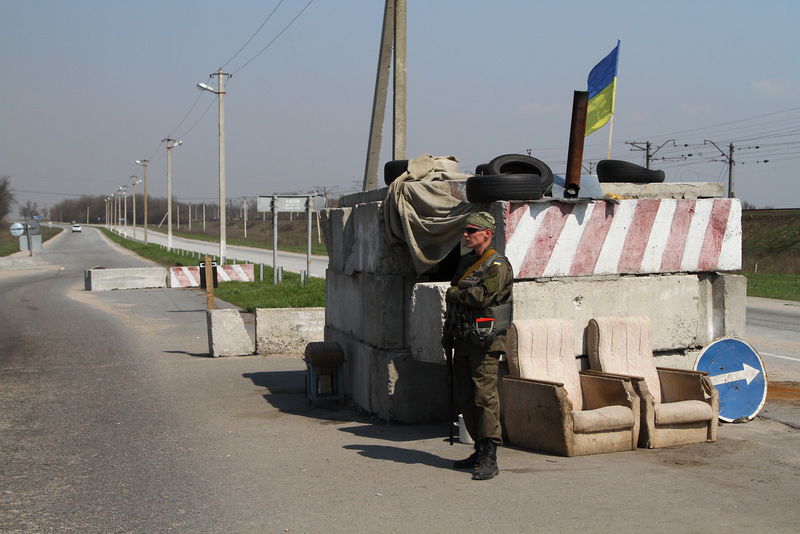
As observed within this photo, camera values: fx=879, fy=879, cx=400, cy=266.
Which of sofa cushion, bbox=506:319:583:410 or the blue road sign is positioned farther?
the blue road sign

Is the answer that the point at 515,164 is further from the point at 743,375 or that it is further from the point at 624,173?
the point at 743,375

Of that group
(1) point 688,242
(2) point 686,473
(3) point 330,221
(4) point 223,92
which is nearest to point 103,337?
(3) point 330,221

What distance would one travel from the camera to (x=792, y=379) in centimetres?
1077

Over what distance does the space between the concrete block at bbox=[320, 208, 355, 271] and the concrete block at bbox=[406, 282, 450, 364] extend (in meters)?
2.03

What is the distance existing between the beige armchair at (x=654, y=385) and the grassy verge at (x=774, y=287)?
18.3m

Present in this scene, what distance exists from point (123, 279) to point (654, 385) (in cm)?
2547

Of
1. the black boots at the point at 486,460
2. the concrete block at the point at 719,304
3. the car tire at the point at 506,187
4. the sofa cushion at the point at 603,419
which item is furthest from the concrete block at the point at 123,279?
the black boots at the point at 486,460

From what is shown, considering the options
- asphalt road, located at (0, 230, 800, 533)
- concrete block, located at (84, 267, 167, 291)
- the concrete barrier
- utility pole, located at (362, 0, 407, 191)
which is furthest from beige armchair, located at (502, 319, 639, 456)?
concrete block, located at (84, 267, 167, 291)

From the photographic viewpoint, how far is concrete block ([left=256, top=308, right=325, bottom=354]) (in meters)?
13.1

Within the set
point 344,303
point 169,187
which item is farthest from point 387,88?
point 169,187

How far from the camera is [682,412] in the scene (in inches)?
268

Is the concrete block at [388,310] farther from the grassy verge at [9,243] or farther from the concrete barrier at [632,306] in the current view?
the grassy verge at [9,243]

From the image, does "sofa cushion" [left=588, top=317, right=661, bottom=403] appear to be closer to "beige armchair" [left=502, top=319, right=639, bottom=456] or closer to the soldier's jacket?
"beige armchair" [left=502, top=319, right=639, bottom=456]

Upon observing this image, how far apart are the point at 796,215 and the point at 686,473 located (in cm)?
6015
